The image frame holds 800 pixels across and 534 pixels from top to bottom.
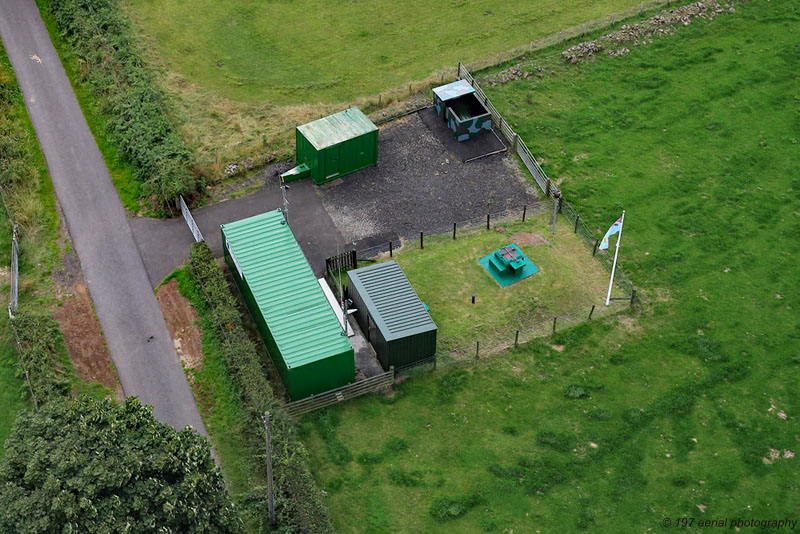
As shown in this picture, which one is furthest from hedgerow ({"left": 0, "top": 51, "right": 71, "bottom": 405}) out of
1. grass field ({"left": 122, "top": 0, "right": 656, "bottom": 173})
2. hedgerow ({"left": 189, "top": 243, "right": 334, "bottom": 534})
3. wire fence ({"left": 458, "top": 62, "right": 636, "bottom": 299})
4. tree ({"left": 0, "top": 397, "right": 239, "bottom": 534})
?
wire fence ({"left": 458, "top": 62, "right": 636, "bottom": 299})

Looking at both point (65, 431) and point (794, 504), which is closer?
point (65, 431)

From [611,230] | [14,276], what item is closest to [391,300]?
[611,230]

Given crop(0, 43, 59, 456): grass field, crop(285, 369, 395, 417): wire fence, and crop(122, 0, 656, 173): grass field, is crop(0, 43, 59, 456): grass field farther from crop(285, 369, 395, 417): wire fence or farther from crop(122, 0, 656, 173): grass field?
crop(285, 369, 395, 417): wire fence

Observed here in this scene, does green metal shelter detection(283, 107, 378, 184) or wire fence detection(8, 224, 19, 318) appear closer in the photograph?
wire fence detection(8, 224, 19, 318)

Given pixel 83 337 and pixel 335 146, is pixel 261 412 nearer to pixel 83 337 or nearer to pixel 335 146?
pixel 83 337

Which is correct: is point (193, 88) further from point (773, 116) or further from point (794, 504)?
point (794, 504)

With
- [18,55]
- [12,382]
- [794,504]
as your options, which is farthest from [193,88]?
[794,504]

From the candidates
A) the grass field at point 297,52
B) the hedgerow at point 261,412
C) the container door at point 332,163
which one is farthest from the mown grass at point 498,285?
the grass field at point 297,52
